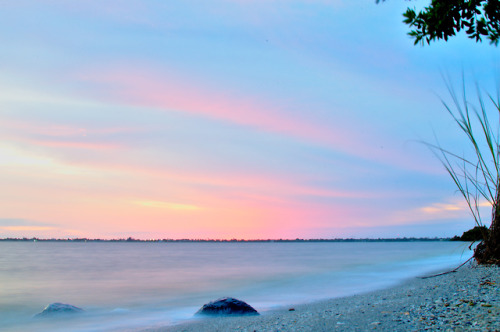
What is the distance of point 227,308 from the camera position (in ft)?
21.4

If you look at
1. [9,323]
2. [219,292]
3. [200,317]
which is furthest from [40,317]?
[219,292]

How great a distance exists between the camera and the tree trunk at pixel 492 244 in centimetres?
611

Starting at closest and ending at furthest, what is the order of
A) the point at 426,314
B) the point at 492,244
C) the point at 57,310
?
the point at 426,314, the point at 492,244, the point at 57,310

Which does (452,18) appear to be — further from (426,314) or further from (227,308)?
(227,308)

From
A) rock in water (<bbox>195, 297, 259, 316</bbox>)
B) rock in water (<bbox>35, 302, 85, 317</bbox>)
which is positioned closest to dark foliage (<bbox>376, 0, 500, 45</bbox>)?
rock in water (<bbox>195, 297, 259, 316</bbox>)

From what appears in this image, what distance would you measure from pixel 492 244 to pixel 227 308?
14.8ft

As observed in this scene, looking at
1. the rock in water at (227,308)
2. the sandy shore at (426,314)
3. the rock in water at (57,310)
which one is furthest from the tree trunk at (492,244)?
the rock in water at (57,310)

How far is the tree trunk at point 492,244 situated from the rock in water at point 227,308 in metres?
3.97

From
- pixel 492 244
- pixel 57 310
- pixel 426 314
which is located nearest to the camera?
pixel 426 314

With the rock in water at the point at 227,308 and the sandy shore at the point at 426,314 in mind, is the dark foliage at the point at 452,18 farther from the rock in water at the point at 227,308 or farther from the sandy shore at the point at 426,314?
the rock in water at the point at 227,308

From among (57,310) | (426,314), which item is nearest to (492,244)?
(426,314)

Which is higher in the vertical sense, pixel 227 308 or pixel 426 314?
pixel 426 314

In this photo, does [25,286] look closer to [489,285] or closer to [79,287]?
[79,287]

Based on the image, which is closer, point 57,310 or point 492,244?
point 492,244
